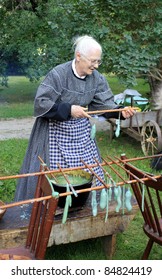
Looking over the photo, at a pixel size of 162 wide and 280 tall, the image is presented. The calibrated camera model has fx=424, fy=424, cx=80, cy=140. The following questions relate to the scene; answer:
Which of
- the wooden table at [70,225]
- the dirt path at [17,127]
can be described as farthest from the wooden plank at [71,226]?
the dirt path at [17,127]

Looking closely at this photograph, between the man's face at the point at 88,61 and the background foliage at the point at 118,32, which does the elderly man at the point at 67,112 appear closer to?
the man's face at the point at 88,61

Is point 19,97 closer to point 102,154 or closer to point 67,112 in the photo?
point 102,154

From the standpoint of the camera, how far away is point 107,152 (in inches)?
259

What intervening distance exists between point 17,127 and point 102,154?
9.41 feet

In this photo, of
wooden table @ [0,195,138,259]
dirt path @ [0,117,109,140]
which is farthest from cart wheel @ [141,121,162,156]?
wooden table @ [0,195,138,259]

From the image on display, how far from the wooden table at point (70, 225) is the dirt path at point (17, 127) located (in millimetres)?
4842

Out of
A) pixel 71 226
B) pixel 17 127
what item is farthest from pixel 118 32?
pixel 71 226

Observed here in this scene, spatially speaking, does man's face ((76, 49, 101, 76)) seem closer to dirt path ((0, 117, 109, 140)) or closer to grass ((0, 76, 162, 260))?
grass ((0, 76, 162, 260))

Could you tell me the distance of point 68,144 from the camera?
11.1 ft

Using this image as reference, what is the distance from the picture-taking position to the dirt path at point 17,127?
8062mm

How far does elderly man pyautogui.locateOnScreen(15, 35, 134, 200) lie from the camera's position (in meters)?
3.14
